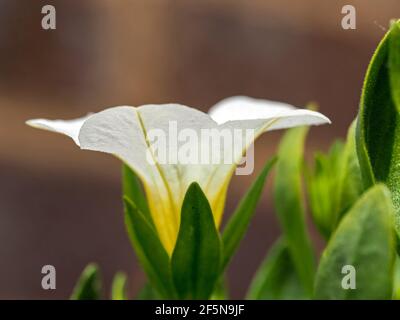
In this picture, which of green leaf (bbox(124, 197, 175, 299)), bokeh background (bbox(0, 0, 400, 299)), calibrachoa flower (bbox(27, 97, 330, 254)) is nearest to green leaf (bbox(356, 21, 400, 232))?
calibrachoa flower (bbox(27, 97, 330, 254))

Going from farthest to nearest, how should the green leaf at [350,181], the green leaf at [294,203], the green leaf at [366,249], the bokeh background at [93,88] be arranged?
1. the bokeh background at [93,88]
2. the green leaf at [294,203]
3. the green leaf at [350,181]
4. the green leaf at [366,249]

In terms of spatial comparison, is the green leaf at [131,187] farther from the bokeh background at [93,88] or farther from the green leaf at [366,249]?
the bokeh background at [93,88]

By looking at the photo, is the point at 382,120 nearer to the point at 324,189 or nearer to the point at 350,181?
the point at 350,181

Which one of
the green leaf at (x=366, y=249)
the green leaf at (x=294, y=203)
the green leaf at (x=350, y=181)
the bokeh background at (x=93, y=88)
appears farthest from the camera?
the bokeh background at (x=93, y=88)

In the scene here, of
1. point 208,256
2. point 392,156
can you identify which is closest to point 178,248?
point 208,256

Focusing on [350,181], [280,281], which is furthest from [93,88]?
[350,181]

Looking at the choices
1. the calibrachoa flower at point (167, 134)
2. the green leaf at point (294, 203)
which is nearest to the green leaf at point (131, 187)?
the calibrachoa flower at point (167, 134)

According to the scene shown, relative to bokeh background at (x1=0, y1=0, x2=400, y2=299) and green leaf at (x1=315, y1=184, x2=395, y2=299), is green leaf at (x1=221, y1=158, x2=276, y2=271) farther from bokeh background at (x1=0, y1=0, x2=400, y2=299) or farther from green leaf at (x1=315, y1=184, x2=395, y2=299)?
bokeh background at (x1=0, y1=0, x2=400, y2=299)
